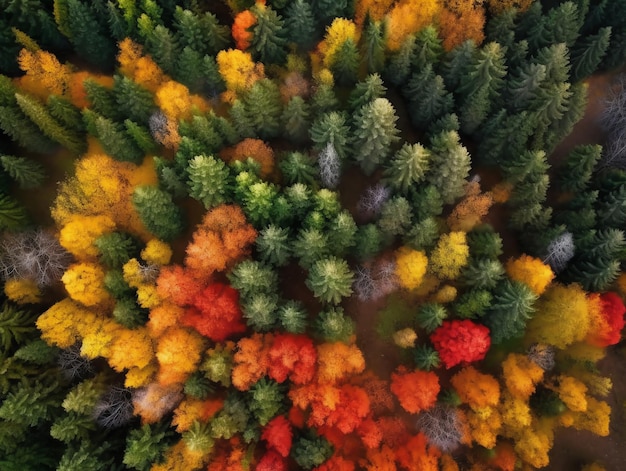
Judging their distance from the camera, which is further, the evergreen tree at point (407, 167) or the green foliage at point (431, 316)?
the green foliage at point (431, 316)

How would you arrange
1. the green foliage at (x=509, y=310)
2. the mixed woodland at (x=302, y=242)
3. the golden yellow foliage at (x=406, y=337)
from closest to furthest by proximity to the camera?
the green foliage at (x=509, y=310) → the mixed woodland at (x=302, y=242) → the golden yellow foliage at (x=406, y=337)

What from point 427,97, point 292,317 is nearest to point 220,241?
point 292,317

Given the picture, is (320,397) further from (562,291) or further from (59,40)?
(59,40)

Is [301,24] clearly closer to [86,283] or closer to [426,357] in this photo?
[86,283]

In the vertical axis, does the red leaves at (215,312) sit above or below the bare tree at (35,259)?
above

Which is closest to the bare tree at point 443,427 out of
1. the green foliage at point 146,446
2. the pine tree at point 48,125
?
the green foliage at point 146,446

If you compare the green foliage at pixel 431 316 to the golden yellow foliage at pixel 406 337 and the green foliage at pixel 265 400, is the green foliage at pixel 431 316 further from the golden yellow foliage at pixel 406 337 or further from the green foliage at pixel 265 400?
the green foliage at pixel 265 400

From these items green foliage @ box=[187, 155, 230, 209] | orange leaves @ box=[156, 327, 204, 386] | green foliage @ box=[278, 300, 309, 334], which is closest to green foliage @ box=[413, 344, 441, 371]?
green foliage @ box=[278, 300, 309, 334]

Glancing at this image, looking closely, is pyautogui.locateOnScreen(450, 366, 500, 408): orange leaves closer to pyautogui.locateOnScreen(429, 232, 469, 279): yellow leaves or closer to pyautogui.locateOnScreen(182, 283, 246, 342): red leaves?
pyautogui.locateOnScreen(429, 232, 469, 279): yellow leaves

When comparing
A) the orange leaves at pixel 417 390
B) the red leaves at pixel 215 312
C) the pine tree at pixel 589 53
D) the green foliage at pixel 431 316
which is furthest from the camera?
the pine tree at pixel 589 53
